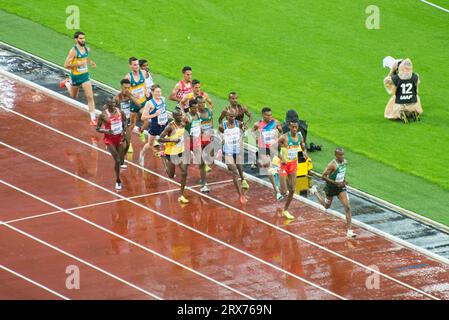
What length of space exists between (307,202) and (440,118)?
659 cm

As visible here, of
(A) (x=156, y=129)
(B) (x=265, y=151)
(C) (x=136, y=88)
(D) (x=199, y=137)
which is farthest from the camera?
(C) (x=136, y=88)

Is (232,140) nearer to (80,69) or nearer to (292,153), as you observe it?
(292,153)

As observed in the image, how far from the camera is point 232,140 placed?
21031mm

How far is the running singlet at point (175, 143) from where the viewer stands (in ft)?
69.2

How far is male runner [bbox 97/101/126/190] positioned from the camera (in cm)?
2114

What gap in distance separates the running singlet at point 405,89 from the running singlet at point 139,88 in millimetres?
6638

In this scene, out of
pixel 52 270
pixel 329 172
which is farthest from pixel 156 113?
pixel 52 270

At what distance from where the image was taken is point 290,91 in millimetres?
28016

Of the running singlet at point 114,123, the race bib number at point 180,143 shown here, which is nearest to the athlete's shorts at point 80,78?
the running singlet at point 114,123

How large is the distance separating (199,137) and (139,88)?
2688 millimetres

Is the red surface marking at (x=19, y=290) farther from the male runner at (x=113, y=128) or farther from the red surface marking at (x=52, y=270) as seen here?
the male runner at (x=113, y=128)
